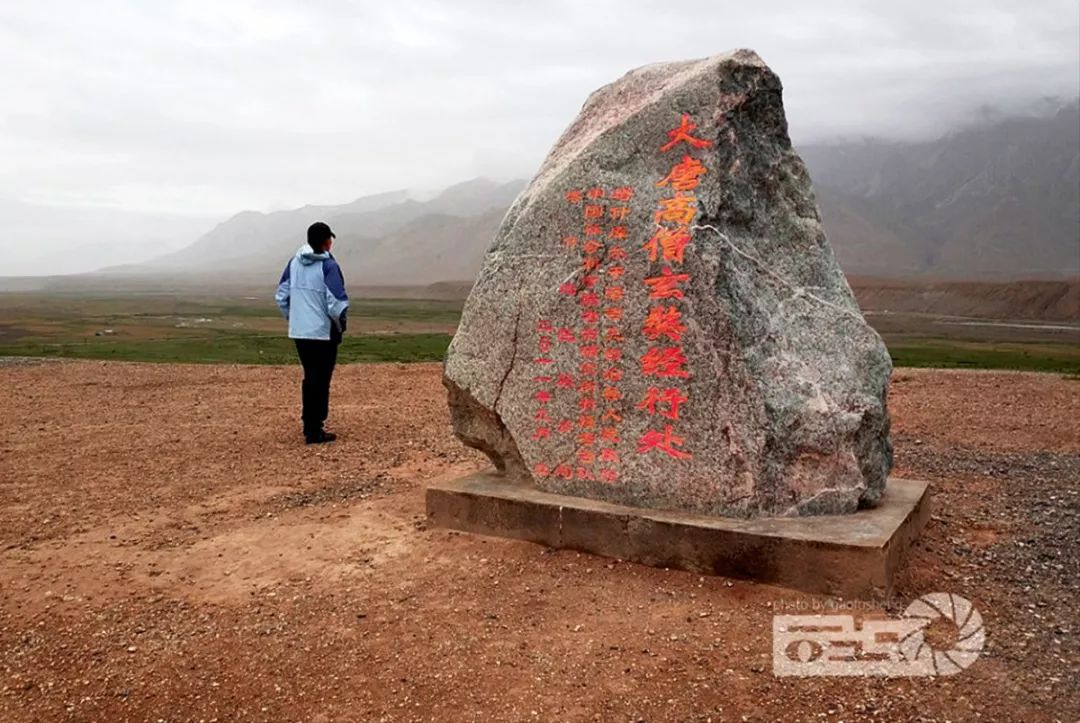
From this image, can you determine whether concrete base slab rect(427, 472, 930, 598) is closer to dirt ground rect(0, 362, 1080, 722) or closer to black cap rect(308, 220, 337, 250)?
dirt ground rect(0, 362, 1080, 722)

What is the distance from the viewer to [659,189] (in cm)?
605

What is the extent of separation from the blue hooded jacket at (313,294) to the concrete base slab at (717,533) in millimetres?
3357

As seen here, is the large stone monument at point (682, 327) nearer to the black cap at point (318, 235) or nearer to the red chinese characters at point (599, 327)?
the red chinese characters at point (599, 327)

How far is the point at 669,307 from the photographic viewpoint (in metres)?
5.85

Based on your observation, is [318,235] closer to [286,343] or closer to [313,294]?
[313,294]

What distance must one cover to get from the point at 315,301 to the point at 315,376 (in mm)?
813

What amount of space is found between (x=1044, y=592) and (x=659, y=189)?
11.3 feet

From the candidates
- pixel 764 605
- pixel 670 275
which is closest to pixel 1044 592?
pixel 764 605

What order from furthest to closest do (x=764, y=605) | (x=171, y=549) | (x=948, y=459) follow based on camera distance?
(x=948, y=459)
(x=171, y=549)
(x=764, y=605)

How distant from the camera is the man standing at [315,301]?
9.23 meters

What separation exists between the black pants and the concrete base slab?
11.1ft

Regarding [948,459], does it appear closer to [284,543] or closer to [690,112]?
[690,112]

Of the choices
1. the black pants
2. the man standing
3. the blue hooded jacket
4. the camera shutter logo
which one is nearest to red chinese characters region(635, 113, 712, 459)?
the camera shutter logo

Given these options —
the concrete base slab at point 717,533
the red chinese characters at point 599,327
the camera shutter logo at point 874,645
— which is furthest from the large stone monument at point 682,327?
the camera shutter logo at point 874,645
